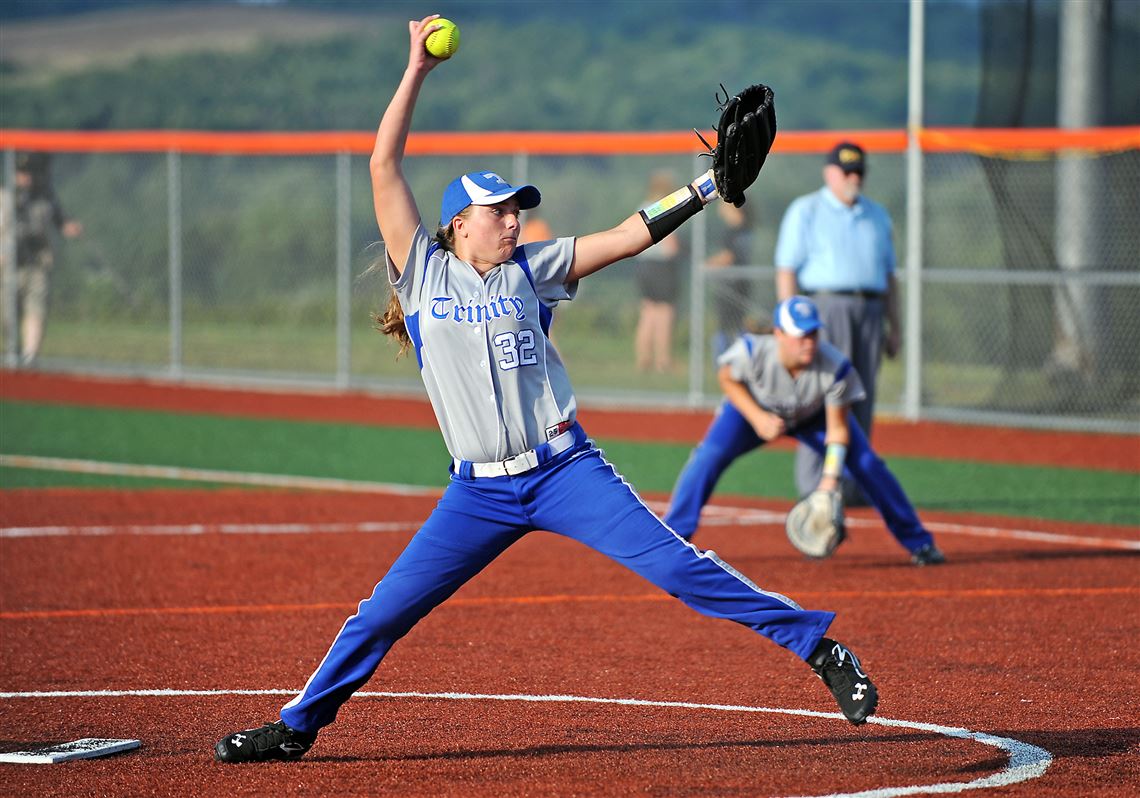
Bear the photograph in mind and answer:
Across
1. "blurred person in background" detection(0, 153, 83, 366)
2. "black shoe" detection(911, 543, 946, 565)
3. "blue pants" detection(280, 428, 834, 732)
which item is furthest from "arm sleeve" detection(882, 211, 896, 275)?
"blurred person in background" detection(0, 153, 83, 366)

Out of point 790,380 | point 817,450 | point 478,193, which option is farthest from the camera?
point 817,450

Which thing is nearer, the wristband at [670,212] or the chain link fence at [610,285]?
the wristband at [670,212]

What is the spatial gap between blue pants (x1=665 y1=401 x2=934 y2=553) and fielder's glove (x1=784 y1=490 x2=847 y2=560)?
24 centimetres

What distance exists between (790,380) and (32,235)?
48.4 ft

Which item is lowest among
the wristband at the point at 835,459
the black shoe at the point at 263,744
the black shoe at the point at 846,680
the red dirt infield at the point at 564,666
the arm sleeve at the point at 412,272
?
the red dirt infield at the point at 564,666

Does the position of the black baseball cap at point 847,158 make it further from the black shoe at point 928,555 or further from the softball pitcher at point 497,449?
the softball pitcher at point 497,449

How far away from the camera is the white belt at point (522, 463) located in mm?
5832

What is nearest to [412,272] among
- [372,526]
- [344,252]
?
[372,526]

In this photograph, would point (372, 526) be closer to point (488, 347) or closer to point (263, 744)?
point (263, 744)

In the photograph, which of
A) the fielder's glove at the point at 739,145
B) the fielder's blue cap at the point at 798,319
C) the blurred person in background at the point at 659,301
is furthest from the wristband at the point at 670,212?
the blurred person in background at the point at 659,301

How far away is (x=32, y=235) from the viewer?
73.4 feet

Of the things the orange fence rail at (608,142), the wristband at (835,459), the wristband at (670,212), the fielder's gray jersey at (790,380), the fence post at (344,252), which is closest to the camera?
the wristband at (670,212)

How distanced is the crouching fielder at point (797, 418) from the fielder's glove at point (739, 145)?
3.62m

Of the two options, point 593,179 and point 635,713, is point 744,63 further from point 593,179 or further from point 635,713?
point 635,713
